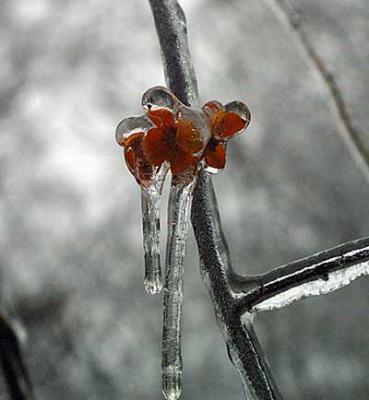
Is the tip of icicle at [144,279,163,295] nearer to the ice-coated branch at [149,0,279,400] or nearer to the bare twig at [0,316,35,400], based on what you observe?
the ice-coated branch at [149,0,279,400]

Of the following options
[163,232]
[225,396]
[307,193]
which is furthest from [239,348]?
[307,193]

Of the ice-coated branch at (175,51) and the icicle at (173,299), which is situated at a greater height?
the ice-coated branch at (175,51)

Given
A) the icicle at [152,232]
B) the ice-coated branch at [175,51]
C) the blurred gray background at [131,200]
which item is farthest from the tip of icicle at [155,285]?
the blurred gray background at [131,200]

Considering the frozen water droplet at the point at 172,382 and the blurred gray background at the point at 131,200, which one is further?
the blurred gray background at the point at 131,200

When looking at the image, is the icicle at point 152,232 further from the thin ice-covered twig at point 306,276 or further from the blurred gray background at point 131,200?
the blurred gray background at point 131,200

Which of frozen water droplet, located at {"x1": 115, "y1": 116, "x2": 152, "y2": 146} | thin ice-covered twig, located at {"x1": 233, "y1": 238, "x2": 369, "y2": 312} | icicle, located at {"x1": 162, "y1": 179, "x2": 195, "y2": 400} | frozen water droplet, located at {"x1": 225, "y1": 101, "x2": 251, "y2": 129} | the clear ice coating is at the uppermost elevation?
frozen water droplet, located at {"x1": 115, "y1": 116, "x2": 152, "y2": 146}

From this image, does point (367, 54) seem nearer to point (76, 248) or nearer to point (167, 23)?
point (76, 248)

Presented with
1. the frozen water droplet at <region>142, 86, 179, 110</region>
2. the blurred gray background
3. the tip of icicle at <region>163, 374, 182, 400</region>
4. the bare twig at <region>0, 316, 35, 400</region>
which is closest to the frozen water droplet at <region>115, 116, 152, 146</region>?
the frozen water droplet at <region>142, 86, 179, 110</region>
